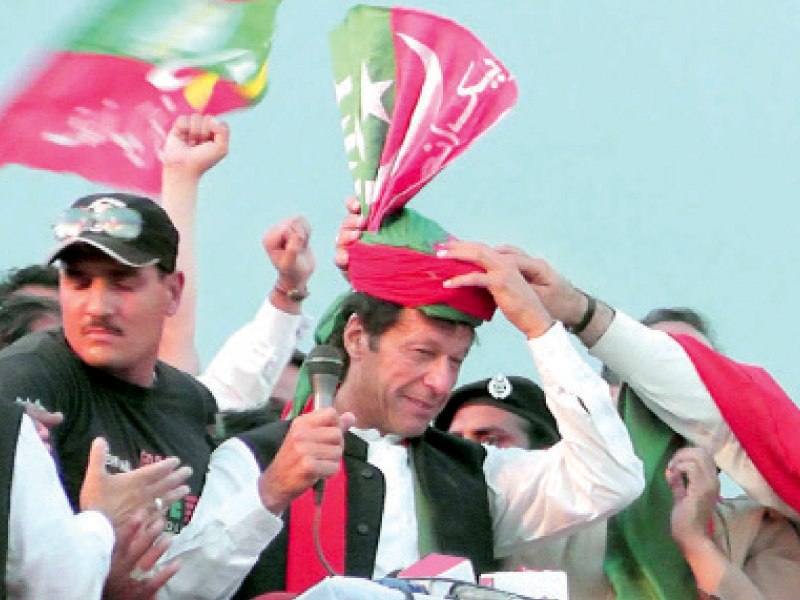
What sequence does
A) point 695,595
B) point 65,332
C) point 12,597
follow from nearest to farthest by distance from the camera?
point 12,597
point 65,332
point 695,595

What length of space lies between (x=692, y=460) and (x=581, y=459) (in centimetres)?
46

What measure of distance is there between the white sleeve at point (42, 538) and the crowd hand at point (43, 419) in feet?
0.99

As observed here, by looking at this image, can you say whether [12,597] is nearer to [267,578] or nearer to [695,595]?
[267,578]

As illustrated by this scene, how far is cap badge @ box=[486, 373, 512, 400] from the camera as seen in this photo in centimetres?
565

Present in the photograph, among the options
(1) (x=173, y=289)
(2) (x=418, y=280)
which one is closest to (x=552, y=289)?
(2) (x=418, y=280)

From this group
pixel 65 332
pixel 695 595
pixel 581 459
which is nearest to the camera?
pixel 65 332

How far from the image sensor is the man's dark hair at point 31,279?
211 inches

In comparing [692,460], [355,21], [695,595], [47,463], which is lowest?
[695,595]

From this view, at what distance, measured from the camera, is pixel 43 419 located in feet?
12.7

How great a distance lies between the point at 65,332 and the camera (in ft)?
13.9

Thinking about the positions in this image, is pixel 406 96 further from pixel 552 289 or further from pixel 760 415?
pixel 760 415

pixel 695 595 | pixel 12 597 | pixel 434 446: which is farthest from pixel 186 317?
pixel 12 597

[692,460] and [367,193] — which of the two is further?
[692,460]

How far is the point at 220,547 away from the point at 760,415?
5.05 feet
